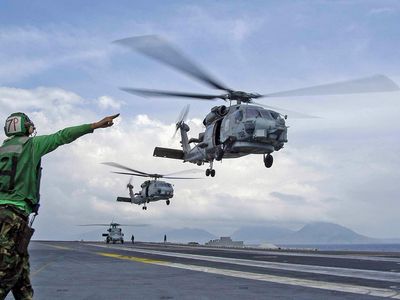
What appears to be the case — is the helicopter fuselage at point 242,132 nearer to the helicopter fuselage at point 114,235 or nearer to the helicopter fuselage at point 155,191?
the helicopter fuselage at point 155,191

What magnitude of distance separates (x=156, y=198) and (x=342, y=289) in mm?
53320

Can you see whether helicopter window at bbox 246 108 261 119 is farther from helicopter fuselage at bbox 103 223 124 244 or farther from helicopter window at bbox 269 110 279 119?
helicopter fuselage at bbox 103 223 124 244

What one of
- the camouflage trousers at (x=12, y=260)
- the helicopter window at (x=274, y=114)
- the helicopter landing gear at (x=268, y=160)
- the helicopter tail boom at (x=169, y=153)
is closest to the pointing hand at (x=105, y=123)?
the camouflage trousers at (x=12, y=260)

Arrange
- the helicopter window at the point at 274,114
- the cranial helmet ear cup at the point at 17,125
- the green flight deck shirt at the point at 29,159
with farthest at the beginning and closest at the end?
1. the helicopter window at the point at 274,114
2. the cranial helmet ear cup at the point at 17,125
3. the green flight deck shirt at the point at 29,159

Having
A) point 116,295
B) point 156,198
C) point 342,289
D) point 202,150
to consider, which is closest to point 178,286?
point 116,295

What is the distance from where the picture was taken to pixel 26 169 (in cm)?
589

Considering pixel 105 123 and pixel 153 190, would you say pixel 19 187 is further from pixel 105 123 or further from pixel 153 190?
pixel 153 190

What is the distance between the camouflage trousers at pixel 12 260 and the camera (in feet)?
17.7

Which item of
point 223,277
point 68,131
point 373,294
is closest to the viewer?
point 68,131

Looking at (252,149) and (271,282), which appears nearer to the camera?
(271,282)

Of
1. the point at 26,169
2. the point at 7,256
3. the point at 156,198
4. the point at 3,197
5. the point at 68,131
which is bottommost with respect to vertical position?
the point at 7,256

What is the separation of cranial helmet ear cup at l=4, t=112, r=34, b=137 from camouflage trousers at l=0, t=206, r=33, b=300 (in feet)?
3.33

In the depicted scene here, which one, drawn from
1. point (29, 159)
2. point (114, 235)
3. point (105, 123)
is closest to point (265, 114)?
point (105, 123)

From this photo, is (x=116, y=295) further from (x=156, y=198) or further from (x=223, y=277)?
(x=156, y=198)
